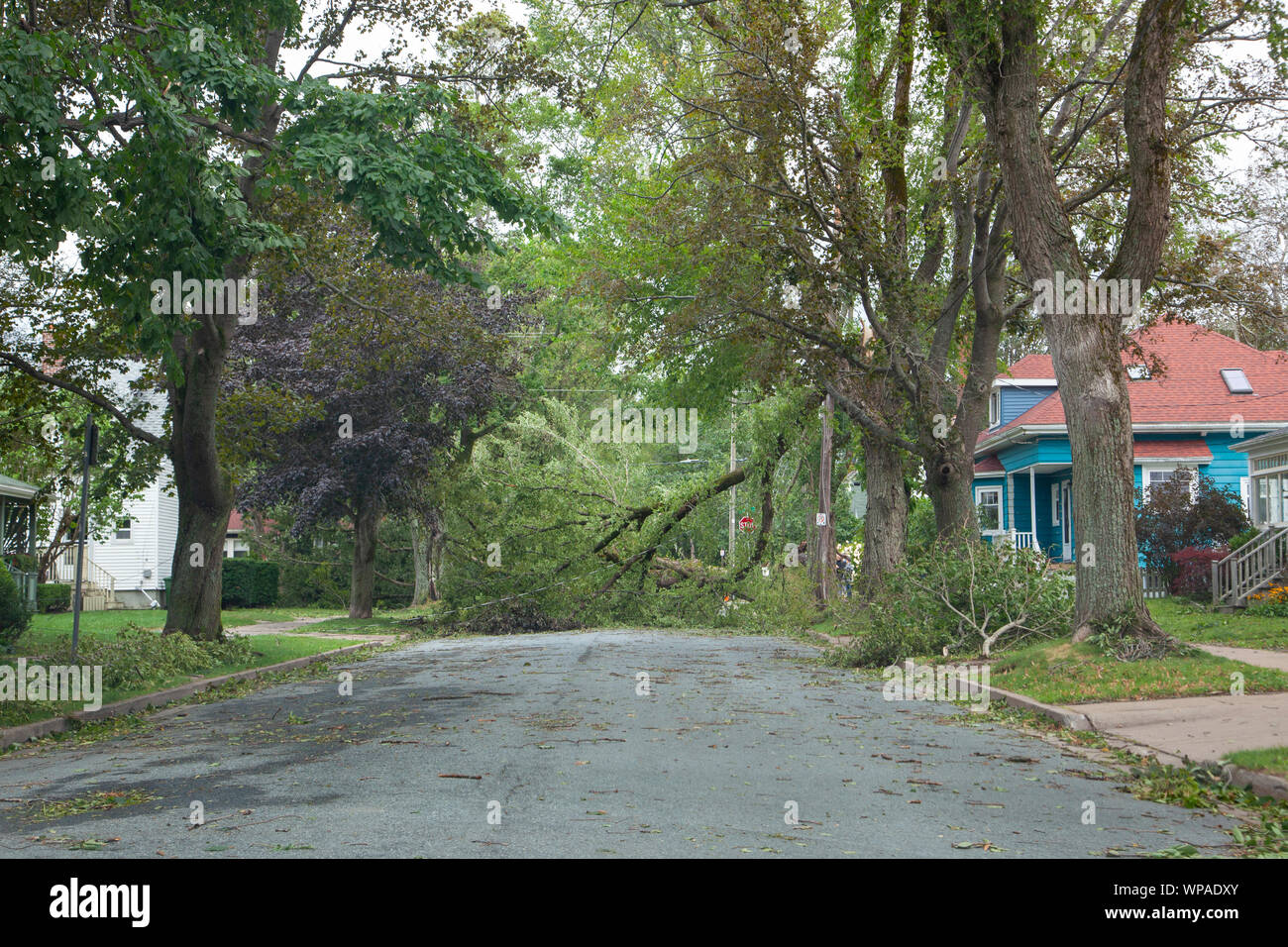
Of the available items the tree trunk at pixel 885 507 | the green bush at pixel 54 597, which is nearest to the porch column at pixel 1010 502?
the tree trunk at pixel 885 507

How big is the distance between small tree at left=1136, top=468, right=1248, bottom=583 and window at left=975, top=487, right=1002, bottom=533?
12434 mm

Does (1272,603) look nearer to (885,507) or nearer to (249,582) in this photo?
(885,507)

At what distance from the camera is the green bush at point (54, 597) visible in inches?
1383

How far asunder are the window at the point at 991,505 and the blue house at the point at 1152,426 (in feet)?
0.16

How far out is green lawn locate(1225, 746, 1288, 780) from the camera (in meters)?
7.52

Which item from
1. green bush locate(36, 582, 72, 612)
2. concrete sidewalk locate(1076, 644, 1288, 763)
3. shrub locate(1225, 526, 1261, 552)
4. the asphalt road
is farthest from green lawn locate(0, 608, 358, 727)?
shrub locate(1225, 526, 1261, 552)

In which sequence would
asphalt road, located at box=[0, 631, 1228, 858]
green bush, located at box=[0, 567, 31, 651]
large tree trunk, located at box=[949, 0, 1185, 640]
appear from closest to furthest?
asphalt road, located at box=[0, 631, 1228, 858], large tree trunk, located at box=[949, 0, 1185, 640], green bush, located at box=[0, 567, 31, 651]

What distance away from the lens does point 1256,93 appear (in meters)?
17.2

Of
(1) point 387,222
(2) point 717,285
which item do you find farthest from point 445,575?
(1) point 387,222

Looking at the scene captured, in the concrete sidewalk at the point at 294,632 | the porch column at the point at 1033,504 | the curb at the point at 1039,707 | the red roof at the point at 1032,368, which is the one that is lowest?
the concrete sidewalk at the point at 294,632

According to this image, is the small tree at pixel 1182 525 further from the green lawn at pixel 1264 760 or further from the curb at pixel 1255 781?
the curb at pixel 1255 781

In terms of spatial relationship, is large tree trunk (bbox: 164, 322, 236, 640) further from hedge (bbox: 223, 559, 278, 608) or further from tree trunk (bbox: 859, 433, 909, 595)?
hedge (bbox: 223, 559, 278, 608)

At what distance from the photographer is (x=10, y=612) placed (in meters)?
18.6

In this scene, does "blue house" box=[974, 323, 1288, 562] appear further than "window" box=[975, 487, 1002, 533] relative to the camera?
No
